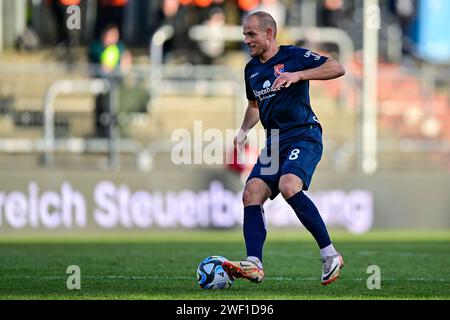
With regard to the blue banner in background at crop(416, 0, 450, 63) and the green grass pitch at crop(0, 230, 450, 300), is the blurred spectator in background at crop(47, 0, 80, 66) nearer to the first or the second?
the green grass pitch at crop(0, 230, 450, 300)

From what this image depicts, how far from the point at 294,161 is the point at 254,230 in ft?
2.06

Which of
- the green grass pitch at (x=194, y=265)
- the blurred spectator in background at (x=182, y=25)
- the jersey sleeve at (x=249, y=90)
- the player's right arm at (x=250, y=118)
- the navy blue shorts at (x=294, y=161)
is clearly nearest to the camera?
the green grass pitch at (x=194, y=265)

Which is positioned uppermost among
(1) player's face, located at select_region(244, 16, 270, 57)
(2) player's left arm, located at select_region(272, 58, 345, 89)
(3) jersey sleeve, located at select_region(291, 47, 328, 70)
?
(1) player's face, located at select_region(244, 16, 270, 57)

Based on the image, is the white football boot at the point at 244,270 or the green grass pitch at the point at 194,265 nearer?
the green grass pitch at the point at 194,265

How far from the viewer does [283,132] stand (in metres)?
9.95

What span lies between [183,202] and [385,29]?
9.41 meters

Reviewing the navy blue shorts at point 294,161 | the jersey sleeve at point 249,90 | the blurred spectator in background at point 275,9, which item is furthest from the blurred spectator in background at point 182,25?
the navy blue shorts at point 294,161

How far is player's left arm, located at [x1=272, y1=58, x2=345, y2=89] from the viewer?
948 centimetres

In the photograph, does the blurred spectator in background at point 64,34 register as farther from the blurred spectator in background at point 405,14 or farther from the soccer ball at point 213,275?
the soccer ball at point 213,275

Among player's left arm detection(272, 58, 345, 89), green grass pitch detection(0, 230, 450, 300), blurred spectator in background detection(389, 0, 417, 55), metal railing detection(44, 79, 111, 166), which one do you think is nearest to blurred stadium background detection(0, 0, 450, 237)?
metal railing detection(44, 79, 111, 166)

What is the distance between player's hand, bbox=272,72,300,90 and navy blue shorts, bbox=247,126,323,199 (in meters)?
0.58

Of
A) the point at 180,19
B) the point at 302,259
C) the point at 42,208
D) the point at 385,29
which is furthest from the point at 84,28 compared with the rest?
the point at 302,259

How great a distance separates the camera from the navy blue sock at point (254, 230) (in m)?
9.59

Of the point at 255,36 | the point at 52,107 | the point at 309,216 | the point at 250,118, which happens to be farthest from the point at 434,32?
the point at 309,216
